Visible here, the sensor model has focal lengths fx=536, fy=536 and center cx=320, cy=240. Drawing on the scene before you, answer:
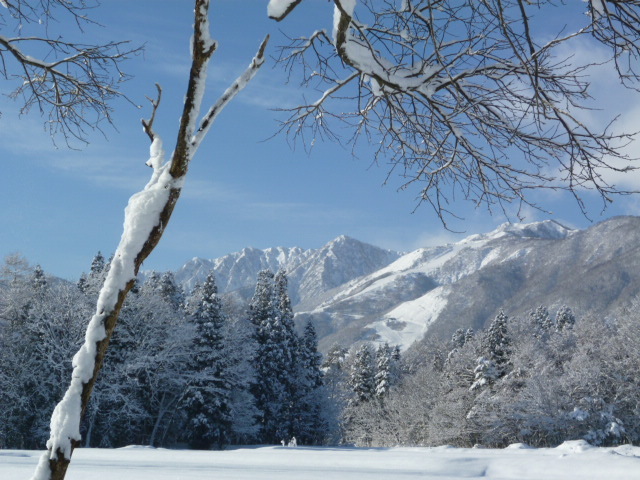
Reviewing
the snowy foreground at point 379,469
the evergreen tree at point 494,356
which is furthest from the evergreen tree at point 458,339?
the snowy foreground at point 379,469

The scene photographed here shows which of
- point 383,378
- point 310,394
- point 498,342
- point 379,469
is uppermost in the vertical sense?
point 498,342

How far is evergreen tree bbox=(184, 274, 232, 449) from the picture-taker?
27.1 meters

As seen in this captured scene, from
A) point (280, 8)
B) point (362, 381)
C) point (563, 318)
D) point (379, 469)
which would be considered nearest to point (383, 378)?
point (362, 381)

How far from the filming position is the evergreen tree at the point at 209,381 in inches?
1066

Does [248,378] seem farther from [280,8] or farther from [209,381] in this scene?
[280,8]

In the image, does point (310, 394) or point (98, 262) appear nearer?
point (310, 394)

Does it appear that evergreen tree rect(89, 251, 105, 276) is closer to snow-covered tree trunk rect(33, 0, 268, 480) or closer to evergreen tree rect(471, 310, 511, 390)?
evergreen tree rect(471, 310, 511, 390)

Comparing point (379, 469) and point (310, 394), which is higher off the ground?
point (310, 394)

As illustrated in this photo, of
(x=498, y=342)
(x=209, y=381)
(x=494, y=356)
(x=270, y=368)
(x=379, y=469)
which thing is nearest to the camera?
(x=379, y=469)

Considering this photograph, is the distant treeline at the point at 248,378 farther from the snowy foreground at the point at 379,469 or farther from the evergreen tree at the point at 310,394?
the snowy foreground at the point at 379,469

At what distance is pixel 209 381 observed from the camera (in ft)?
92.5

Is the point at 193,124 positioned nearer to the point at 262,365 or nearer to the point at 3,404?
the point at 3,404

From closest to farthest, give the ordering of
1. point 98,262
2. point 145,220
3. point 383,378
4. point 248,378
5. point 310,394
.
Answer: point 145,220, point 248,378, point 310,394, point 98,262, point 383,378

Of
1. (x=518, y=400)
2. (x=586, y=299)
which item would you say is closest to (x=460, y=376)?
(x=518, y=400)
